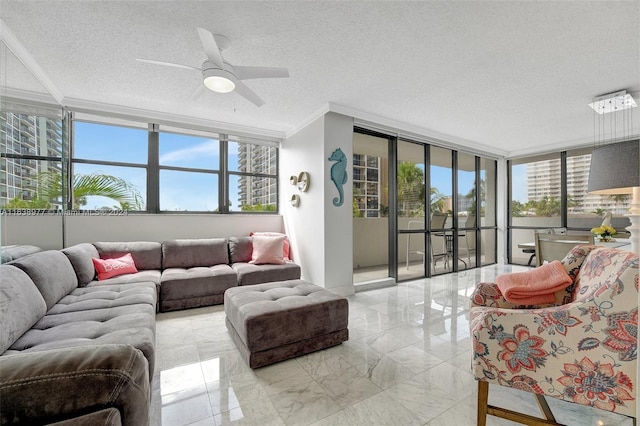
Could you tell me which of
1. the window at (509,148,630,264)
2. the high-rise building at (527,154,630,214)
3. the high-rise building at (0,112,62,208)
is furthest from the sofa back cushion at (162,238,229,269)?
the high-rise building at (527,154,630,214)

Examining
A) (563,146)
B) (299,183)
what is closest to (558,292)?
(299,183)

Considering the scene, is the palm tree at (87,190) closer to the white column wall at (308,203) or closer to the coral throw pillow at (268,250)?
the coral throw pillow at (268,250)

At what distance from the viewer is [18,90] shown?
229 cm

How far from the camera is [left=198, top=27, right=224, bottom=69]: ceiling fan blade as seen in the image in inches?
69.5

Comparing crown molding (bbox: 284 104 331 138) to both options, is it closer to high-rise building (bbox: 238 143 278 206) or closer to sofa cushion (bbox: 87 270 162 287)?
→ high-rise building (bbox: 238 143 278 206)

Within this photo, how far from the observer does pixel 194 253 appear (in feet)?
12.3

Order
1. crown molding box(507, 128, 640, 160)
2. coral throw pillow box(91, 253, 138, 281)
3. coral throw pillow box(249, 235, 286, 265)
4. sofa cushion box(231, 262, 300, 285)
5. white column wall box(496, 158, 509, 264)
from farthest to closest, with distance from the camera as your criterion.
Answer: white column wall box(496, 158, 509, 264)
crown molding box(507, 128, 640, 160)
coral throw pillow box(249, 235, 286, 265)
sofa cushion box(231, 262, 300, 285)
coral throw pillow box(91, 253, 138, 281)

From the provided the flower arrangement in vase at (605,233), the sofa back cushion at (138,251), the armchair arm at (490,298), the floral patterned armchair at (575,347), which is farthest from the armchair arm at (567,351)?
the sofa back cushion at (138,251)

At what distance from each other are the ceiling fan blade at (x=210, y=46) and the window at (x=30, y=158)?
5.30ft

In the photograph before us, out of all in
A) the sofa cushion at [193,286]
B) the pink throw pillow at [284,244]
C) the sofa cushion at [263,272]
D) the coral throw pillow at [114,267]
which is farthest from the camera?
the pink throw pillow at [284,244]

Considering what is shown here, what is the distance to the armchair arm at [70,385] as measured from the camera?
0.75 metres

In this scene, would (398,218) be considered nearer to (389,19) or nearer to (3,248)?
(389,19)

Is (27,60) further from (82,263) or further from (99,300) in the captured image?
(99,300)

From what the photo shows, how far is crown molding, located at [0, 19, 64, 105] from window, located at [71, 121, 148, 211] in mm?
564
